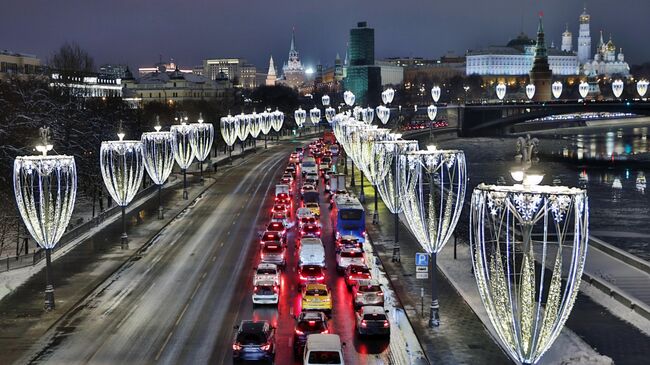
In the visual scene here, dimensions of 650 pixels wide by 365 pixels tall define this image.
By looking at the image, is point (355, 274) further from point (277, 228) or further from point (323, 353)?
point (323, 353)

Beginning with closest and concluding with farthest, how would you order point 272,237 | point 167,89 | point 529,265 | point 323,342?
point 529,265 → point 323,342 → point 272,237 → point 167,89

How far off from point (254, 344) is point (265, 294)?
6.80 m

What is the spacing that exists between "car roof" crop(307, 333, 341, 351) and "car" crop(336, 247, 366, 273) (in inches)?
480

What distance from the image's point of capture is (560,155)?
118625 mm

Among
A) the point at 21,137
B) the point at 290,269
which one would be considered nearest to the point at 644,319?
the point at 290,269

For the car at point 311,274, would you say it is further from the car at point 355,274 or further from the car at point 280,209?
the car at point 280,209

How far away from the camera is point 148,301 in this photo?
31.6m

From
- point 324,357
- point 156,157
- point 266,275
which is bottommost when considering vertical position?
point 324,357

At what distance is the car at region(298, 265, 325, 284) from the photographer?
3369 cm

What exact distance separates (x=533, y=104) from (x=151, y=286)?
115 m

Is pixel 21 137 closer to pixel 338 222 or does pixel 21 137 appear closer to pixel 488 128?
pixel 338 222

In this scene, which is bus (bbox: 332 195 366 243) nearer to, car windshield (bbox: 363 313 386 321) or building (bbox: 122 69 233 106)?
car windshield (bbox: 363 313 386 321)

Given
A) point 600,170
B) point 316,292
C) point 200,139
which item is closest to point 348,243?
point 316,292

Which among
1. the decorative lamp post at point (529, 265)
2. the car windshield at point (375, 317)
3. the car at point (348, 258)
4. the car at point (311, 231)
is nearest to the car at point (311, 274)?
the car at point (348, 258)
